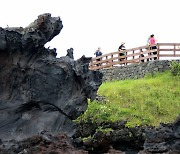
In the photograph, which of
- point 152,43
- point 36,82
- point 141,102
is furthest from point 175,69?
point 36,82

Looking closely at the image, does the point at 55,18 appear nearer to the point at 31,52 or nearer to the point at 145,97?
the point at 31,52

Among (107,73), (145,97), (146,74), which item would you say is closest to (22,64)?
(145,97)

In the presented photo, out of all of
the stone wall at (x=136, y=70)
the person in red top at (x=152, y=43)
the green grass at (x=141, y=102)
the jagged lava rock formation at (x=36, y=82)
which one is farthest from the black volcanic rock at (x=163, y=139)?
the person in red top at (x=152, y=43)

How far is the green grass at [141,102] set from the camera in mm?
25422

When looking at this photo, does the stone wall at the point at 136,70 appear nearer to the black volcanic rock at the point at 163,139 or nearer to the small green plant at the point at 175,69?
the small green plant at the point at 175,69

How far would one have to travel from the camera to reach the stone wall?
32.5 m

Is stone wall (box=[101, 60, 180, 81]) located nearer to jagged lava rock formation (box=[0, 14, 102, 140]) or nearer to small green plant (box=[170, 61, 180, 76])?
small green plant (box=[170, 61, 180, 76])

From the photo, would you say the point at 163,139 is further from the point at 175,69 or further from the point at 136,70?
the point at 136,70

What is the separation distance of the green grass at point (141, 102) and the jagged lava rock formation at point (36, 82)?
528 inches

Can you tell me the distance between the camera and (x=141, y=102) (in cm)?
2747

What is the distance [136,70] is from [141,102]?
6.52 metres

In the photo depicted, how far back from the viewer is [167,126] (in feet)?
29.9

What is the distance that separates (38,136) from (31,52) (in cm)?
194

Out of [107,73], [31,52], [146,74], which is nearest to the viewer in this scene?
[31,52]
